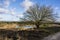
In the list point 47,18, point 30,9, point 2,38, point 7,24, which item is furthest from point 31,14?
point 2,38

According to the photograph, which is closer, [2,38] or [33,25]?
[2,38]

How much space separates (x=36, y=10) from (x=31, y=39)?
902 cm

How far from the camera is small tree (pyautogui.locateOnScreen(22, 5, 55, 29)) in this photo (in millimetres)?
20891

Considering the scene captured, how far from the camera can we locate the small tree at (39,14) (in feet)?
68.5

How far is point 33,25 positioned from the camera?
2259 cm

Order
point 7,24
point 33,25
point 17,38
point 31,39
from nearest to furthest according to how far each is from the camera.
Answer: point 17,38 < point 31,39 < point 33,25 < point 7,24

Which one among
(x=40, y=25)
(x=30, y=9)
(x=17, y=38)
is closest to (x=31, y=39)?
(x=17, y=38)

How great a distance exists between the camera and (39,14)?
21.7 metres

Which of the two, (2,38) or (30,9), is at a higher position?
(30,9)

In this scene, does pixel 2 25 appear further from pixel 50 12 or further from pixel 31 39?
pixel 31 39

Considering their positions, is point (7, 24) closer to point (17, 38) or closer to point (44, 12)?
point (44, 12)

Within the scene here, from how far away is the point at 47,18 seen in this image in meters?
21.5

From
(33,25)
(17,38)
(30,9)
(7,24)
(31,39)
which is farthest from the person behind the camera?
(7,24)

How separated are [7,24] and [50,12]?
756 centimetres
